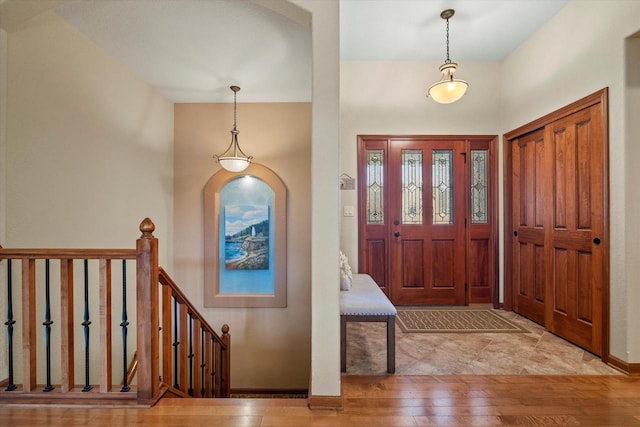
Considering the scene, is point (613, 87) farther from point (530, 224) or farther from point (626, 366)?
point (626, 366)

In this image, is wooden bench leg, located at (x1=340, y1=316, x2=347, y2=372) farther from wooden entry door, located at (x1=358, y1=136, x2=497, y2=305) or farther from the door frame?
the door frame

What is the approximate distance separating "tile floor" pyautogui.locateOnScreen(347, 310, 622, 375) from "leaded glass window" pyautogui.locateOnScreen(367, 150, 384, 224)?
1.43 m

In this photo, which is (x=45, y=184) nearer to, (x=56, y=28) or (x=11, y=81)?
(x=11, y=81)

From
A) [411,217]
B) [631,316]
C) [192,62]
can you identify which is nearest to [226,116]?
[192,62]

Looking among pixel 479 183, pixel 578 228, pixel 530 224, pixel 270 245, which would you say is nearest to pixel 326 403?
pixel 270 245

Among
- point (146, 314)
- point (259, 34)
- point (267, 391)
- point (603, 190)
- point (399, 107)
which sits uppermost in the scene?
point (259, 34)

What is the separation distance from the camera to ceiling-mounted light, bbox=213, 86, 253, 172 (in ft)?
10.8

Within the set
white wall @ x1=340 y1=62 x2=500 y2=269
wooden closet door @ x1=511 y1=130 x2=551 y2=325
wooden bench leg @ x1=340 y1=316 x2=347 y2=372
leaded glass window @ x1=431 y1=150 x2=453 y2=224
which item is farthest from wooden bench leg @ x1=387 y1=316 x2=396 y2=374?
leaded glass window @ x1=431 y1=150 x2=453 y2=224

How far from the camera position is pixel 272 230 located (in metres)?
3.95

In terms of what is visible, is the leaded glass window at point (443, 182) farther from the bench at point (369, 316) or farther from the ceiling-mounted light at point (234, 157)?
the ceiling-mounted light at point (234, 157)

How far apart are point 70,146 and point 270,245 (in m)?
2.34

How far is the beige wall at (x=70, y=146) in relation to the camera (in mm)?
1946

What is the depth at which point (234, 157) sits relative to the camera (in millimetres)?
3436

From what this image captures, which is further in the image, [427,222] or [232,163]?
[427,222]
